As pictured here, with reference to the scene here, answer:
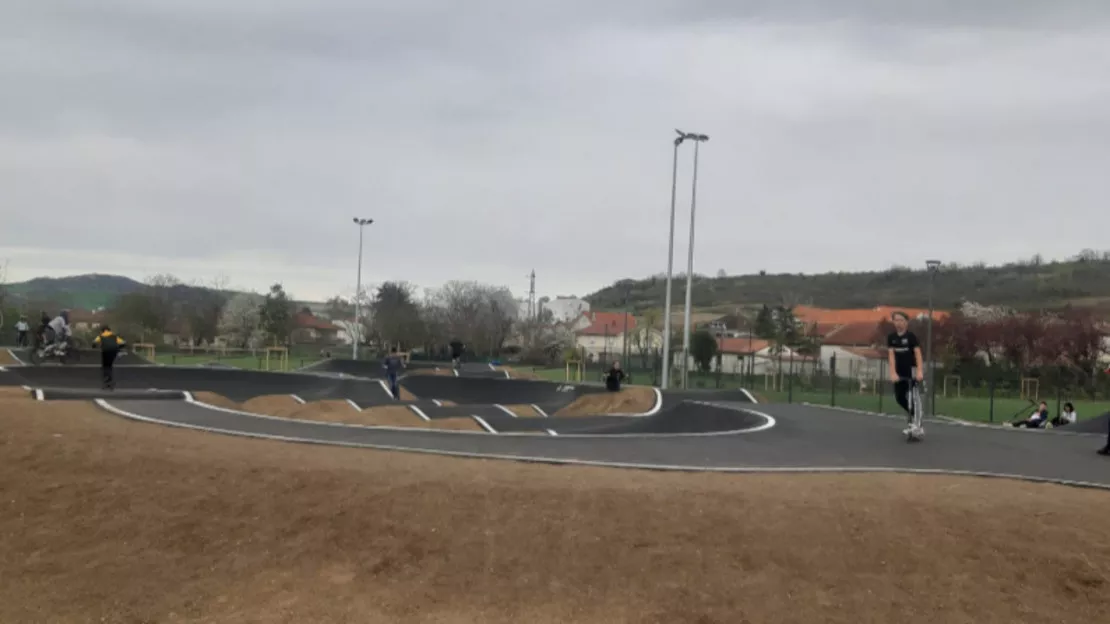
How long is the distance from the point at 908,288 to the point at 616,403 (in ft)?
299

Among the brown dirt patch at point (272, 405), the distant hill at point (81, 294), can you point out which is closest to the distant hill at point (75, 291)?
the distant hill at point (81, 294)

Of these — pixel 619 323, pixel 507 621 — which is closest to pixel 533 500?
pixel 507 621

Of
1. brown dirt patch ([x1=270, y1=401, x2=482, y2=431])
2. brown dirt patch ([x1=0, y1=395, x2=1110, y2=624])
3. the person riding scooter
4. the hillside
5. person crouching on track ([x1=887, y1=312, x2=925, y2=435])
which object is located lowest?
brown dirt patch ([x1=270, y1=401, x2=482, y2=431])

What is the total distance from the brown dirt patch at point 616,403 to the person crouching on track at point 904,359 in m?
10.7

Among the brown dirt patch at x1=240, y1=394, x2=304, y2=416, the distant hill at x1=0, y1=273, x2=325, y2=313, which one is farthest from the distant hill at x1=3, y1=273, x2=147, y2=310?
the brown dirt patch at x1=240, y1=394, x2=304, y2=416

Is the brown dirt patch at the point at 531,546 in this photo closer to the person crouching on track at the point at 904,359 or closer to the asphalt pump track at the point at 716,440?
the asphalt pump track at the point at 716,440

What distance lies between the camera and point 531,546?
6.55m

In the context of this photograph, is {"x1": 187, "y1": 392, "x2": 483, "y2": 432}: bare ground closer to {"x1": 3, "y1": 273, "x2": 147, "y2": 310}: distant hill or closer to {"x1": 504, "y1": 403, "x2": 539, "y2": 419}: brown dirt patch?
{"x1": 504, "y1": 403, "x2": 539, "y2": 419}: brown dirt patch

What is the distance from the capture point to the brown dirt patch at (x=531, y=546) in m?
5.77

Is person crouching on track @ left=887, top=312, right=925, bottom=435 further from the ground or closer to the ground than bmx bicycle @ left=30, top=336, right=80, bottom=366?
further from the ground

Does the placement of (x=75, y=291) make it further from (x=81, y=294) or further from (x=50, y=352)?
(x=50, y=352)

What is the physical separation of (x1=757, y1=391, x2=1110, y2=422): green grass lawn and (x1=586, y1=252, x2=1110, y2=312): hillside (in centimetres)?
4827

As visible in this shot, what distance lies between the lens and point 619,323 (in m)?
95.4

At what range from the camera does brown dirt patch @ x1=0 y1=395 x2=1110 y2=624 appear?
227 inches
